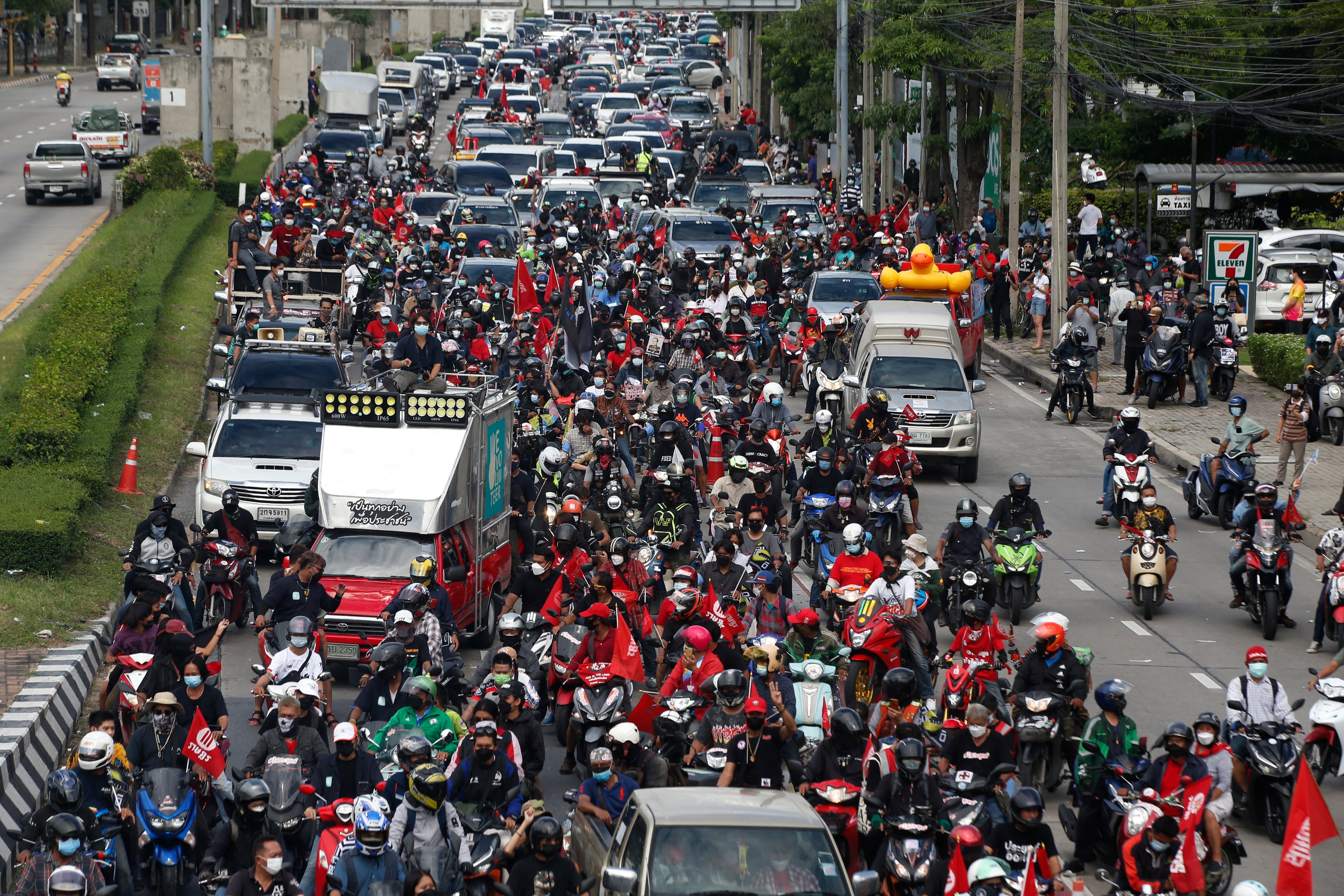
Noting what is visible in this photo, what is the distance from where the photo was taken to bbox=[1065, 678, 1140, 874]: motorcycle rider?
43.3ft

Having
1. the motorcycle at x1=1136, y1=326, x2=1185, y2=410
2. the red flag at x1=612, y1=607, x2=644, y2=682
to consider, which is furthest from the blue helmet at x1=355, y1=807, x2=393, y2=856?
the motorcycle at x1=1136, y1=326, x2=1185, y2=410

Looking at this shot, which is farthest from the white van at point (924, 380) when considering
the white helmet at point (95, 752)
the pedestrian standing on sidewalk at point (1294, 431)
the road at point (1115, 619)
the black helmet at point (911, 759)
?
the white helmet at point (95, 752)

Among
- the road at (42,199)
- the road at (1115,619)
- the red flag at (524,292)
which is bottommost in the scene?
the road at (1115,619)

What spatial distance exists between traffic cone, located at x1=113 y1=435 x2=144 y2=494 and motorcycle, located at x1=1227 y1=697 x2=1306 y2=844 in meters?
15.4

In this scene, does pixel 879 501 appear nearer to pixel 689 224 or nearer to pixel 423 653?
pixel 423 653

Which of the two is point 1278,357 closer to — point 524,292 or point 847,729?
point 524,292

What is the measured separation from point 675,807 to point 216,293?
25334 millimetres

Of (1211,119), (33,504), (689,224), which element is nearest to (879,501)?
(33,504)

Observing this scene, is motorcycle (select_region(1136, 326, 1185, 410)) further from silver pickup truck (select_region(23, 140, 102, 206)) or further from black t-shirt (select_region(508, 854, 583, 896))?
silver pickup truck (select_region(23, 140, 102, 206))

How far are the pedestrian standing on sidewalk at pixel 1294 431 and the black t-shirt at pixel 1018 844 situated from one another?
45.5ft

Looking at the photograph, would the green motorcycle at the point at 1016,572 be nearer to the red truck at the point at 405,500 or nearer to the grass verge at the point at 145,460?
the red truck at the point at 405,500

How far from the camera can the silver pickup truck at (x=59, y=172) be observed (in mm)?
50906

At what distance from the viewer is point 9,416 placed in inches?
960

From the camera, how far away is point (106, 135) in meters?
59.9
